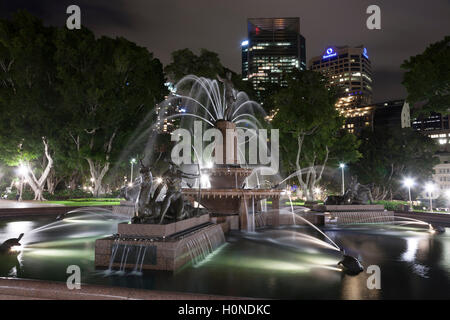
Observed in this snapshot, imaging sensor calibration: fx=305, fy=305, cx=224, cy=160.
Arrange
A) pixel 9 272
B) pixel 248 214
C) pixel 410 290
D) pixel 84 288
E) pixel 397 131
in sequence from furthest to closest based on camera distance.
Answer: pixel 397 131, pixel 248 214, pixel 9 272, pixel 410 290, pixel 84 288

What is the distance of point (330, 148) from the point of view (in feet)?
134

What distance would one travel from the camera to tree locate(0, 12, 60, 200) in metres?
30.6

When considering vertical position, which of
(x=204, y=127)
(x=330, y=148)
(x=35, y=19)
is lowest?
(x=330, y=148)

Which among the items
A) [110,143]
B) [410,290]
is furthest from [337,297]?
[110,143]

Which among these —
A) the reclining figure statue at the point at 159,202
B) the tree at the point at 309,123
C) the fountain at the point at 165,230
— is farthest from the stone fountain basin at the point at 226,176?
the tree at the point at 309,123

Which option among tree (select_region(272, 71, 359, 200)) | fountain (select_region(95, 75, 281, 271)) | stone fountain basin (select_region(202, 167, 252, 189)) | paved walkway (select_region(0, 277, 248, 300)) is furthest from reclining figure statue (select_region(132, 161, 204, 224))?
tree (select_region(272, 71, 359, 200))

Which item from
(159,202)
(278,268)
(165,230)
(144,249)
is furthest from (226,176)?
(144,249)

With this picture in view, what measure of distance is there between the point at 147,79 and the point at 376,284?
36144mm

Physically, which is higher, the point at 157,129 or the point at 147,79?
the point at 147,79

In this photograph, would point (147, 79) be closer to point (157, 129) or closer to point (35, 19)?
point (157, 129)

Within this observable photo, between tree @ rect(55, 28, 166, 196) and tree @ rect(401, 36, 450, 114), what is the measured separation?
28339mm

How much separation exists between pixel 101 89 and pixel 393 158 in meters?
44.9

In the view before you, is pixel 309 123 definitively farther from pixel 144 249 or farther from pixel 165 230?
pixel 144 249

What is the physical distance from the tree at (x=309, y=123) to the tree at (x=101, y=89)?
17.1 meters
